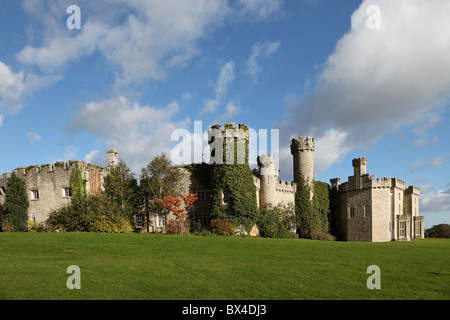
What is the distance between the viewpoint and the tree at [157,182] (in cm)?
3438

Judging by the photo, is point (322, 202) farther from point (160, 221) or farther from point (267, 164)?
point (160, 221)

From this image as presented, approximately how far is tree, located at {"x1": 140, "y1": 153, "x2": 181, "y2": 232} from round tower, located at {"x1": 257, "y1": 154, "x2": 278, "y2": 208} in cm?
881

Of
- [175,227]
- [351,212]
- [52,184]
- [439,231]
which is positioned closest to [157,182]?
[175,227]

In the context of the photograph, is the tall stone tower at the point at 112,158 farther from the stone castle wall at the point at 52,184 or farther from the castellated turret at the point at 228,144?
the castellated turret at the point at 228,144

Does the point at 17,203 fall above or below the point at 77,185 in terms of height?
below

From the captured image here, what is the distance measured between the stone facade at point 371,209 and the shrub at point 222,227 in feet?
54.3

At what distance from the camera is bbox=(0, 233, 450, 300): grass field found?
36.3ft

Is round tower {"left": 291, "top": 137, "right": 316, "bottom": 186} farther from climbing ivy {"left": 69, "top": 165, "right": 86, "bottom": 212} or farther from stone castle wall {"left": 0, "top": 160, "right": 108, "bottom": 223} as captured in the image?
climbing ivy {"left": 69, "top": 165, "right": 86, "bottom": 212}

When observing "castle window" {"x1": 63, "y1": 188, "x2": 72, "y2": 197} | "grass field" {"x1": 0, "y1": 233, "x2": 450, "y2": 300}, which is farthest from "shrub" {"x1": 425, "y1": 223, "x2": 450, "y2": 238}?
"castle window" {"x1": 63, "y1": 188, "x2": 72, "y2": 197}

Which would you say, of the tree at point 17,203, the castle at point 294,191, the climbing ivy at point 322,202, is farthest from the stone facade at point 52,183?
the climbing ivy at point 322,202

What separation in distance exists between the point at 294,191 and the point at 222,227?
13189mm

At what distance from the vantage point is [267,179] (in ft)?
124
